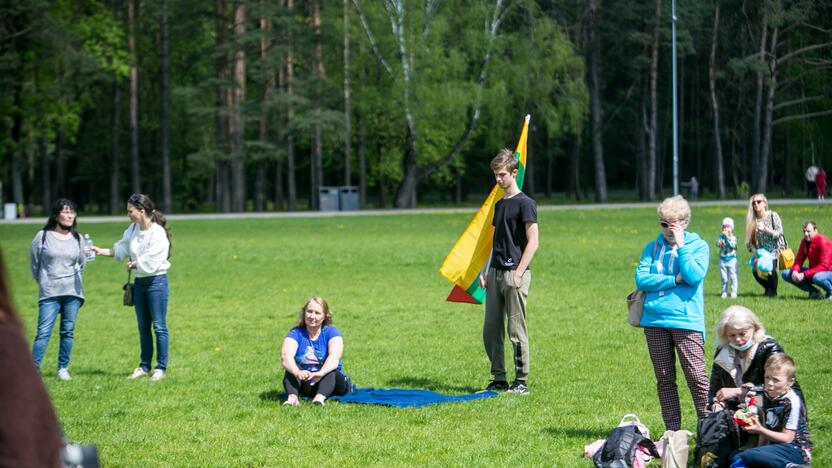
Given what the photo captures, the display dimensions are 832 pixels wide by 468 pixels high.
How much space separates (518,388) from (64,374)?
4892 millimetres

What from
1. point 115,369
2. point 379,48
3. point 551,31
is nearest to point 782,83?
point 551,31

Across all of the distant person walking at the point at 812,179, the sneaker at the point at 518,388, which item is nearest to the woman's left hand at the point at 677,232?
the sneaker at the point at 518,388

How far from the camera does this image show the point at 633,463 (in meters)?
7.12

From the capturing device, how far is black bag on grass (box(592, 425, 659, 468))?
23.3ft

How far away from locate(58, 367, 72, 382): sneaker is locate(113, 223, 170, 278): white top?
4.38 ft

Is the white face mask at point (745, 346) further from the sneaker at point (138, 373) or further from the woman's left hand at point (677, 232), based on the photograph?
the sneaker at point (138, 373)

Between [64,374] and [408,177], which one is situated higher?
[408,177]

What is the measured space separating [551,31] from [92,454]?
187 ft

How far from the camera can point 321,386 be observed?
1000 centimetres

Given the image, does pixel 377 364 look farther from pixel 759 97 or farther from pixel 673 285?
pixel 759 97

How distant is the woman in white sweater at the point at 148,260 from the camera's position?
1135 centimetres

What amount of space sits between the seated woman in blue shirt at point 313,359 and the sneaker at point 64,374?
112 inches

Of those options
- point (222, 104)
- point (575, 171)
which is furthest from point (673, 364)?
point (575, 171)

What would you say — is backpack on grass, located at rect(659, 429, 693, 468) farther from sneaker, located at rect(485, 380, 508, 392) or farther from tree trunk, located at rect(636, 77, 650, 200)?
tree trunk, located at rect(636, 77, 650, 200)
